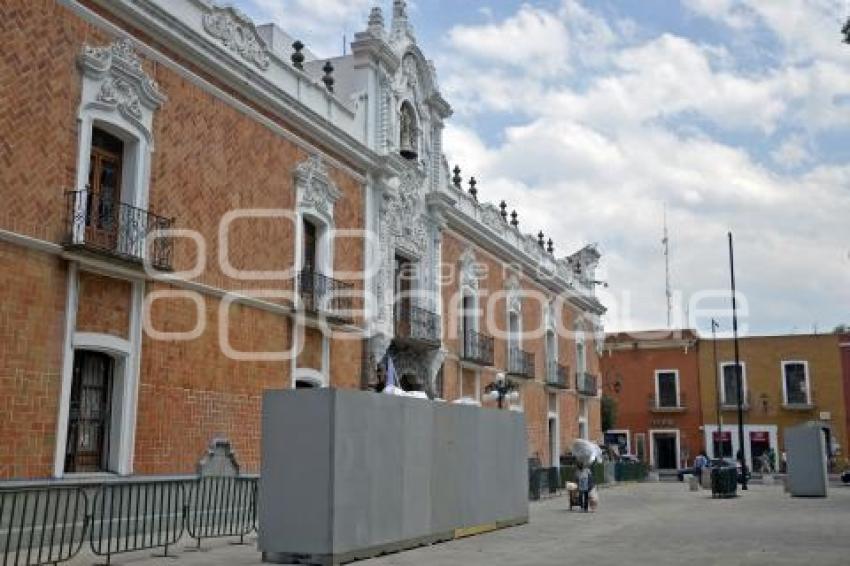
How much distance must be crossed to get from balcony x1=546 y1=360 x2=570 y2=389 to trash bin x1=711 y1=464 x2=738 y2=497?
9505 mm

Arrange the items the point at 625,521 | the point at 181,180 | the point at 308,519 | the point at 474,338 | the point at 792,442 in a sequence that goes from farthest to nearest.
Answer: the point at 474,338 < the point at 792,442 < the point at 625,521 < the point at 181,180 < the point at 308,519

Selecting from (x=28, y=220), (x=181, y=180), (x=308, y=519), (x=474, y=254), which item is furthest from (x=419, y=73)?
(x=308, y=519)

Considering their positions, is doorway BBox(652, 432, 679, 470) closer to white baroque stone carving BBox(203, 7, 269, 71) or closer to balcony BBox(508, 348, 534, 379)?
balcony BBox(508, 348, 534, 379)

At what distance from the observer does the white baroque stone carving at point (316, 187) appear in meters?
18.4

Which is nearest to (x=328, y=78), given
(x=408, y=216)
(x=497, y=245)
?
(x=408, y=216)

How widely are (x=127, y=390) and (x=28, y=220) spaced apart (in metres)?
2.96

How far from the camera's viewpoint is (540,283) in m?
34.5

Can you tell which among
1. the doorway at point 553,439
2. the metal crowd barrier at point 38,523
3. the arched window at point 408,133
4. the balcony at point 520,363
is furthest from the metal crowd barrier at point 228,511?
the doorway at point 553,439

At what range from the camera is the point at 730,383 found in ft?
151

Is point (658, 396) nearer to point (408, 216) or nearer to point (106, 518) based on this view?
point (408, 216)

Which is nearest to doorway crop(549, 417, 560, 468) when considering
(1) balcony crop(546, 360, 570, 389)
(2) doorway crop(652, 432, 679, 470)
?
(1) balcony crop(546, 360, 570, 389)

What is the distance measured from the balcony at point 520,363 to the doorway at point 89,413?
1780 centimetres

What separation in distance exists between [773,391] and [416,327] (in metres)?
28.1

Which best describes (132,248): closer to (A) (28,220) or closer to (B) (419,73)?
(A) (28,220)
